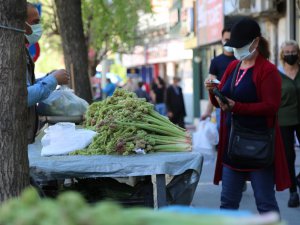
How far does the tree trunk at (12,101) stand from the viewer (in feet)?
11.9

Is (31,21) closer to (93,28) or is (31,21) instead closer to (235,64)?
(235,64)

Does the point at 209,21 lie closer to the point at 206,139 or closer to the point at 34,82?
the point at 206,139

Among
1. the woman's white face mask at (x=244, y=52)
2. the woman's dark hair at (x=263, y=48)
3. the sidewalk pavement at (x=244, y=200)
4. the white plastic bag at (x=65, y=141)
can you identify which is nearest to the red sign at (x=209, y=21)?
the sidewalk pavement at (x=244, y=200)

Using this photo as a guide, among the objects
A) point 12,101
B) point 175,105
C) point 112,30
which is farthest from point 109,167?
point 112,30

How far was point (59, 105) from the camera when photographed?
552cm

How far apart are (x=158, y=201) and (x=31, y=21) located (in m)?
2.09

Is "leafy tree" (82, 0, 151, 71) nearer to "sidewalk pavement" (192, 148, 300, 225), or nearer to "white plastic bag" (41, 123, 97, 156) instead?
"sidewalk pavement" (192, 148, 300, 225)

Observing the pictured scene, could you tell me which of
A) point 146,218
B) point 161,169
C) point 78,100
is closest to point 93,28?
point 78,100

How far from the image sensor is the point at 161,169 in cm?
426

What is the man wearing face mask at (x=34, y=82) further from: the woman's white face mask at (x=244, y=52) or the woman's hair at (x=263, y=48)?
the woman's hair at (x=263, y=48)

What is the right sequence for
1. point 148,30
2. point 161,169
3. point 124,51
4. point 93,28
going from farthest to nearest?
point 148,30, point 124,51, point 93,28, point 161,169

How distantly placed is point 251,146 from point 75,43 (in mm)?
5993

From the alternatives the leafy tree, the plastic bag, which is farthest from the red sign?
the plastic bag

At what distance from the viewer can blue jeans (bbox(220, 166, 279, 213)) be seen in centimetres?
475
